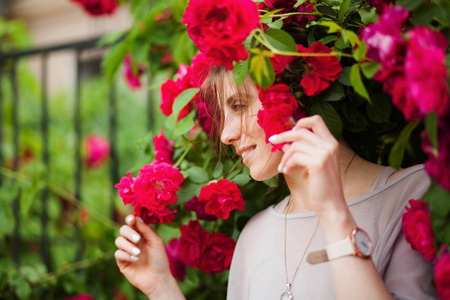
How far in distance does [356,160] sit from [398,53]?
0.46 metres

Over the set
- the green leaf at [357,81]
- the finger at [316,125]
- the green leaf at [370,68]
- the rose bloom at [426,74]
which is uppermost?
the rose bloom at [426,74]

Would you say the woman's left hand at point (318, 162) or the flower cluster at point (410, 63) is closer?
the flower cluster at point (410, 63)

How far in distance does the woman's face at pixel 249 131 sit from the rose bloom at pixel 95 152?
8.48 ft

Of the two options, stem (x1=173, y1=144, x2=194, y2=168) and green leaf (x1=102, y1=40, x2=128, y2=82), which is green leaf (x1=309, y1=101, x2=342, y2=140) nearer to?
stem (x1=173, y1=144, x2=194, y2=168)

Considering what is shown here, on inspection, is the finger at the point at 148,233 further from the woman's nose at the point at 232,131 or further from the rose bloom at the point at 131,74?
the rose bloom at the point at 131,74

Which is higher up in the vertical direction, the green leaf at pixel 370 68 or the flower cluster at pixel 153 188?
the green leaf at pixel 370 68

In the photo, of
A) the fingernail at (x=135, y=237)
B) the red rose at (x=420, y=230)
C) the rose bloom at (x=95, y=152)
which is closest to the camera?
the red rose at (x=420, y=230)

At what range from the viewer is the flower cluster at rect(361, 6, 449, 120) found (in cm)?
63

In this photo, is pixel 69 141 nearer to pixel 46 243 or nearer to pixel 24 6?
pixel 46 243

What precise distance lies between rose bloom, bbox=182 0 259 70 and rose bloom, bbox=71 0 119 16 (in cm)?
161

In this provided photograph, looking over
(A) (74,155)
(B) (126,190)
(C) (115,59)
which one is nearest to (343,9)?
(B) (126,190)

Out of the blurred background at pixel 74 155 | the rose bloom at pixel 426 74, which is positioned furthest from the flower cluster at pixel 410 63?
the blurred background at pixel 74 155

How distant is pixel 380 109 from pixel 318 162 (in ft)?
0.97

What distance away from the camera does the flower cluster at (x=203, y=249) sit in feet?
4.39
